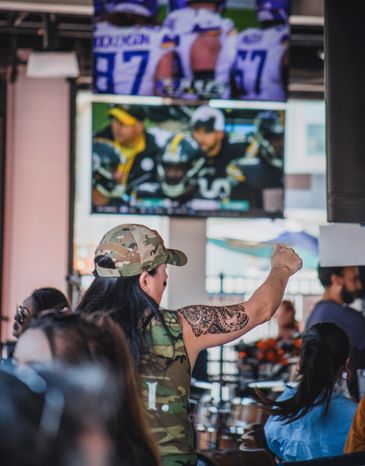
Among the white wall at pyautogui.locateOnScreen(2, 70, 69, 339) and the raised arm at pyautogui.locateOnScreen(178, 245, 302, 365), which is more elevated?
the white wall at pyautogui.locateOnScreen(2, 70, 69, 339)

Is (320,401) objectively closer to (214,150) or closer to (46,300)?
(46,300)

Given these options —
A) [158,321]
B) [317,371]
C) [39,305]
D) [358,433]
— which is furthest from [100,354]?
[317,371]

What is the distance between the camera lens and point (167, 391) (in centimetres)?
292

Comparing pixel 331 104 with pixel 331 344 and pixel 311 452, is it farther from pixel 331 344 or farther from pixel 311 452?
pixel 311 452

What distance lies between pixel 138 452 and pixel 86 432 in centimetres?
20

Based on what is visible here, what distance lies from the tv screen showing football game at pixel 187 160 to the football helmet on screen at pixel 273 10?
117 cm

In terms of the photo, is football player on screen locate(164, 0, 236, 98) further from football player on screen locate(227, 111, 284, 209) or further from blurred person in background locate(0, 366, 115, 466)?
blurred person in background locate(0, 366, 115, 466)

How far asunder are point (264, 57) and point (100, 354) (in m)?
5.80

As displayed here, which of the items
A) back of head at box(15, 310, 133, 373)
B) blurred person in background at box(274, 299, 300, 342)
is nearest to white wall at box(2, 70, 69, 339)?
blurred person in background at box(274, 299, 300, 342)

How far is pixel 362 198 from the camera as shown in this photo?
11.0 ft

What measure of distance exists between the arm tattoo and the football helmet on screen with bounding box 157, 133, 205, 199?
4.91m

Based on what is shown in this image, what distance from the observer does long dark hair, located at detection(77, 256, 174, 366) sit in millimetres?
2914

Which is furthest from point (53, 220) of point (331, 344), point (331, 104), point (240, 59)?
point (331, 104)

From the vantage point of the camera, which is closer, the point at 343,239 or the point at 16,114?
the point at 343,239
